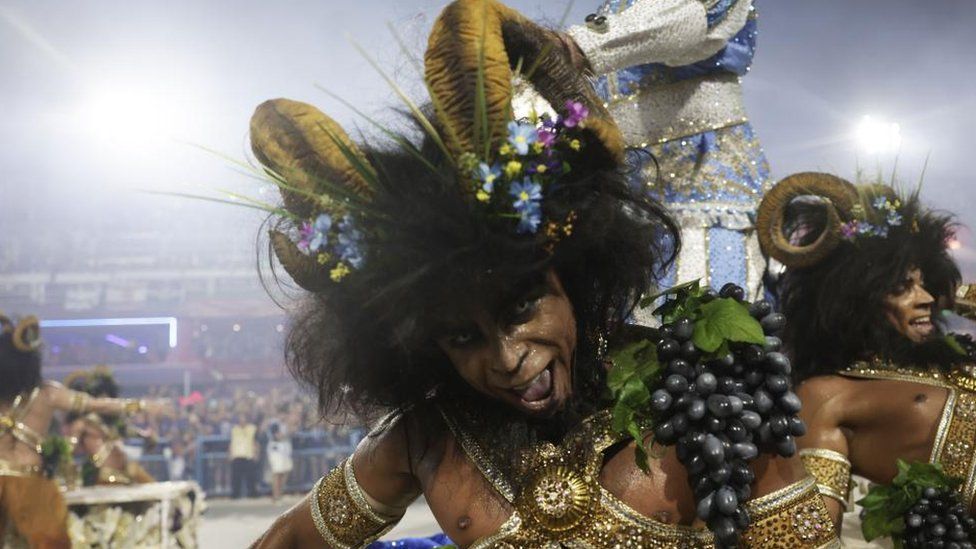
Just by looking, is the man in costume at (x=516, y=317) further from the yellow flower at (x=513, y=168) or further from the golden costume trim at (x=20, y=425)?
the golden costume trim at (x=20, y=425)

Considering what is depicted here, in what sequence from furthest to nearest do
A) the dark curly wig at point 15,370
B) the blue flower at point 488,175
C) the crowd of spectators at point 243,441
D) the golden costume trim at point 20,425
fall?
the crowd of spectators at point 243,441
the dark curly wig at point 15,370
the golden costume trim at point 20,425
the blue flower at point 488,175

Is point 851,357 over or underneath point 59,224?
underneath

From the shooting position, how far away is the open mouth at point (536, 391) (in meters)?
1.18

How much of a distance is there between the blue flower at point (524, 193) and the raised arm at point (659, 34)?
649 millimetres

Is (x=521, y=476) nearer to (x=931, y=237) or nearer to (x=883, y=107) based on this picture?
(x=931, y=237)

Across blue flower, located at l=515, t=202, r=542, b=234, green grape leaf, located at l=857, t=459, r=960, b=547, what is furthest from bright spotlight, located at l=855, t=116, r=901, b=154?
blue flower, located at l=515, t=202, r=542, b=234

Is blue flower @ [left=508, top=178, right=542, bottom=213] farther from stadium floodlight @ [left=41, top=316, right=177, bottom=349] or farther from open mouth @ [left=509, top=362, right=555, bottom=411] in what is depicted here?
stadium floodlight @ [left=41, top=316, right=177, bottom=349]

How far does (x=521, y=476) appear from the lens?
1327 mm

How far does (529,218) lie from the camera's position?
Result: 1.14m

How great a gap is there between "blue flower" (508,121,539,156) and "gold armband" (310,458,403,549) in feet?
2.21

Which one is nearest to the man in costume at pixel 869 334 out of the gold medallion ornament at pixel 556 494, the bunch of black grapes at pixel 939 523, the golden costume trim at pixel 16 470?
the bunch of black grapes at pixel 939 523

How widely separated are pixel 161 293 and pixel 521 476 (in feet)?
25.4

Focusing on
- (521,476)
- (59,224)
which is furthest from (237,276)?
(521,476)

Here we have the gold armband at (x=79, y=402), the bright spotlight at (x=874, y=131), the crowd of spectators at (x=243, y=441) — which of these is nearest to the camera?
the gold armband at (x=79, y=402)
